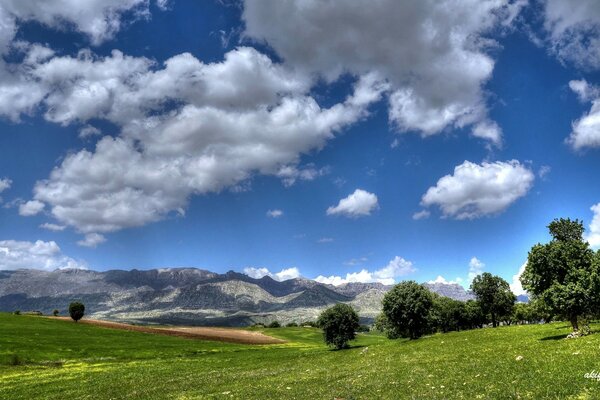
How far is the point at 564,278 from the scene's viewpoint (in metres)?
43.8

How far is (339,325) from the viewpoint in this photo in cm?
8219

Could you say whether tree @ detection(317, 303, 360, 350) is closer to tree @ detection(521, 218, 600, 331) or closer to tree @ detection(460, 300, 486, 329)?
tree @ detection(521, 218, 600, 331)

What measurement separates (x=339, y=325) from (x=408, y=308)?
47.1 ft

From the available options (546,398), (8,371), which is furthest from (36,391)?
(546,398)

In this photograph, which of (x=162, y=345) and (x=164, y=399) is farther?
(x=162, y=345)

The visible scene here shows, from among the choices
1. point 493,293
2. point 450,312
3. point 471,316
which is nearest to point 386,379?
point 493,293

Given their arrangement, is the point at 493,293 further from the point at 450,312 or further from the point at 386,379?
the point at 386,379

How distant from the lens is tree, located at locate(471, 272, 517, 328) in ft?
Answer: 425

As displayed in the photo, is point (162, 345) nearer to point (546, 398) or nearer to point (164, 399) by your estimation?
point (164, 399)

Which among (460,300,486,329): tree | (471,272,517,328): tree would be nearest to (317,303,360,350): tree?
(471,272,517,328): tree

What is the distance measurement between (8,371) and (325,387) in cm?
A: 6046

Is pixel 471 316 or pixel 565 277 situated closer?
pixel 565 277

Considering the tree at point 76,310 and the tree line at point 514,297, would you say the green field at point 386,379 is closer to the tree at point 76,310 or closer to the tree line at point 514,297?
the tree line at point 514,297

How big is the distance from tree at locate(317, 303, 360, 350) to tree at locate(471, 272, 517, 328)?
66.8 meters
